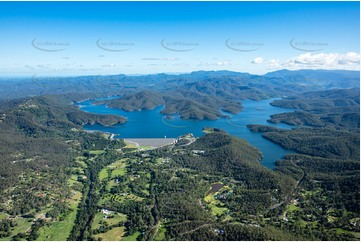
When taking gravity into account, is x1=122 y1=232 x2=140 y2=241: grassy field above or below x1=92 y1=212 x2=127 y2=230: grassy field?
below

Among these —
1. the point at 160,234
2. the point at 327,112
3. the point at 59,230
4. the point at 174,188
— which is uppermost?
the point at 327,112

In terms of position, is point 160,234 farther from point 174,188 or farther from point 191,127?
point 191,127

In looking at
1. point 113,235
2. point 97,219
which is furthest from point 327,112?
point 113,235

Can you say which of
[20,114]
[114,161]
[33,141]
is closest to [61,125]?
[20,114]

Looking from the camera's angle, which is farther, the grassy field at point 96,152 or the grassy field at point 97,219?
the grassy field at point 96,152

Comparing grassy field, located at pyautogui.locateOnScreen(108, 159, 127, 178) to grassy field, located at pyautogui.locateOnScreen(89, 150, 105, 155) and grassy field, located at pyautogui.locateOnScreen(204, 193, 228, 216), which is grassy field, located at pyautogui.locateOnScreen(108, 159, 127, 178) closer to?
grassy field, located at pyautogui.locateOnScreen(89, 150, 105, 155)

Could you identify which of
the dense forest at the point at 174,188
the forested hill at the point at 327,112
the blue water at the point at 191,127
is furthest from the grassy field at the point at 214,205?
the forested hill at the point at 327,112

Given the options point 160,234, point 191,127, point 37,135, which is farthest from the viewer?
point 191,127

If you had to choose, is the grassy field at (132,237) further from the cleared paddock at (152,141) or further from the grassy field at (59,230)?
the cleared paddock at (152,141)

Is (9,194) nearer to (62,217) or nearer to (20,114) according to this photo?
(62,217)

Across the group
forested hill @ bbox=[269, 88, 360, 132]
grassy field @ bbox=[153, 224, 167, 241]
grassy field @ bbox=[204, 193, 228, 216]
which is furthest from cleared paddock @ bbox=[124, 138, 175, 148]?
forested hill @ bbox=[269, 88, 360, 132]
